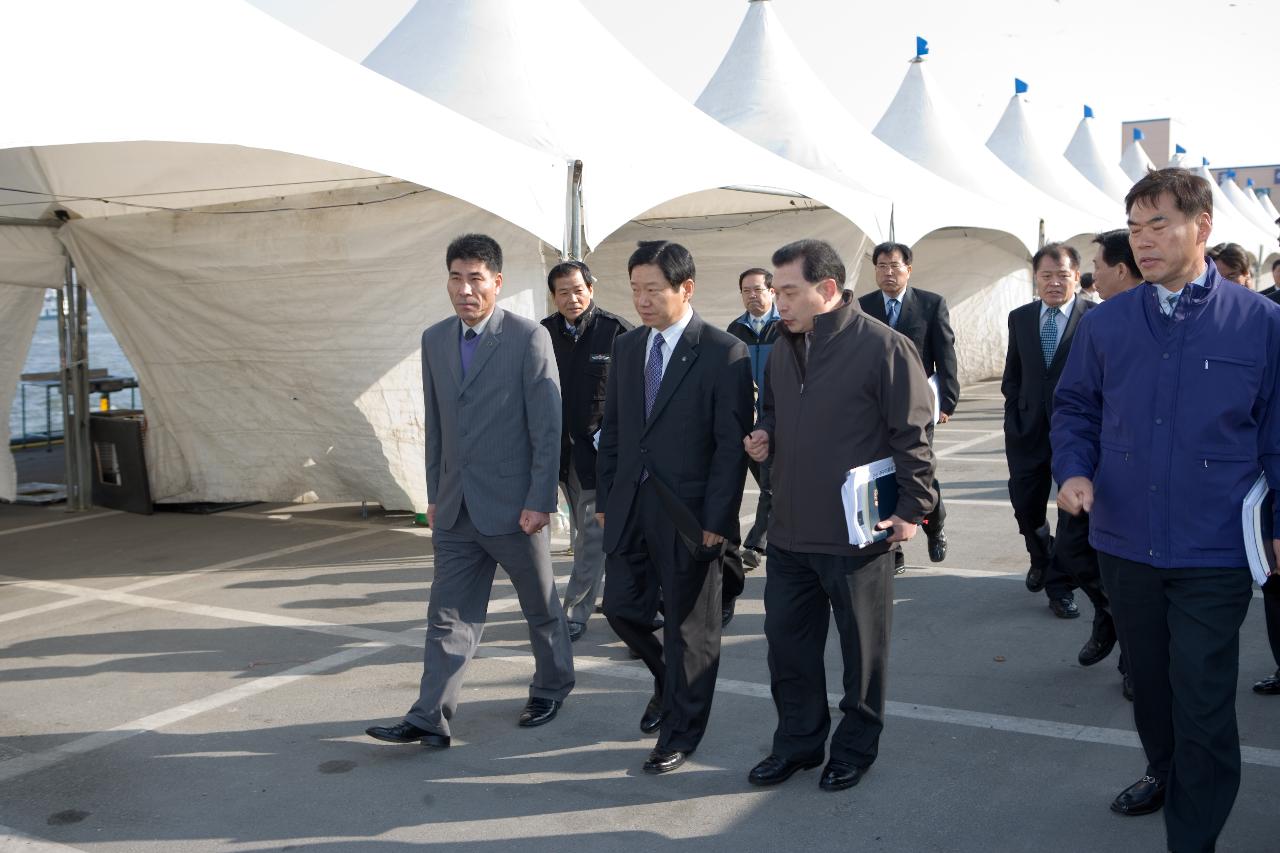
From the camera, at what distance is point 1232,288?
10.5ft

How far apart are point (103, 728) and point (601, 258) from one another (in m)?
8.45

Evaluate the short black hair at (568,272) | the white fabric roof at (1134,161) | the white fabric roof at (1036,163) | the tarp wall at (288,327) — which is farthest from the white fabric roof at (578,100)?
the white fabric roof at (1134,161)

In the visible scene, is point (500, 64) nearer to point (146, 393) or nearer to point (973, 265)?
point (146, 393)

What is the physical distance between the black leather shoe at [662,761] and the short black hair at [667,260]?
1.68 metres

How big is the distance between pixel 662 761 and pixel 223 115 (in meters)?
3.71

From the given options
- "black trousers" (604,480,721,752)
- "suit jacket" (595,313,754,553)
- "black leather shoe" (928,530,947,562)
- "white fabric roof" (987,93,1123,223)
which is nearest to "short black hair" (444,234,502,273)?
"suit jacket" (595,313,754,553)

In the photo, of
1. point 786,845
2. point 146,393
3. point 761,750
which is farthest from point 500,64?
point 786,845

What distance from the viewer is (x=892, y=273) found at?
721cm

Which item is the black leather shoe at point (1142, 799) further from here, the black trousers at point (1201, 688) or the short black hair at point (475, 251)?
the short black hair at point (475, 251)

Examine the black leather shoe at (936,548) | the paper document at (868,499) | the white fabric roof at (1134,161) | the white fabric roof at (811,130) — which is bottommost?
the black leather shoe at (936,548)

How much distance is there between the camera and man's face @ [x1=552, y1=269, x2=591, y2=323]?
5.98m

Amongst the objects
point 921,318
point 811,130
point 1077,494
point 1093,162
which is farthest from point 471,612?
point 1093,162

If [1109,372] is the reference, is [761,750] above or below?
below

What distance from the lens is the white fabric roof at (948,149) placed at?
17.9m
